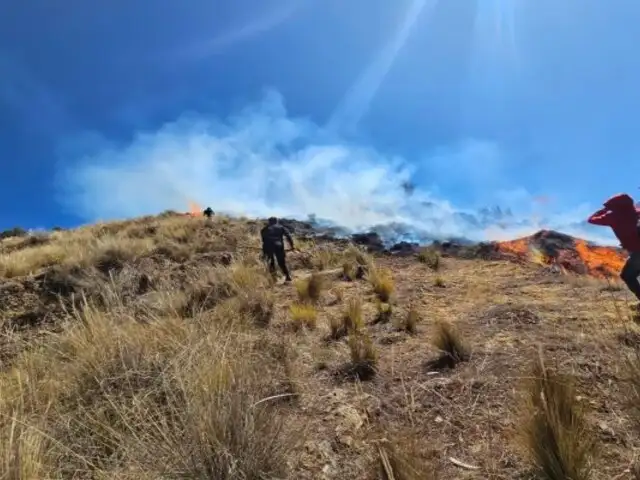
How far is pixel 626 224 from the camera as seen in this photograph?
584 centimetres

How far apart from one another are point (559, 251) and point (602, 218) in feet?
72.5

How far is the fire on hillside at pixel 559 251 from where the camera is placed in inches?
858

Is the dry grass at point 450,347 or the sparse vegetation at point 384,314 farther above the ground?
the sparse vegetation at point 384,314

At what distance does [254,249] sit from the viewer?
18.4 metres

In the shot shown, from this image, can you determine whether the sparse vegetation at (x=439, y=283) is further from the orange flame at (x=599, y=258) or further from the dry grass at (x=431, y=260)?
the orange flame at (x=599, y=258)

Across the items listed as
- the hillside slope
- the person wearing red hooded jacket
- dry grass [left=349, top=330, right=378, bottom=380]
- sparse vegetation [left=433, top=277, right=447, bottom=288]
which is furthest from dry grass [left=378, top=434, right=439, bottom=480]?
sparse vegetation [left=433, top=277, right=447, bottom=288]

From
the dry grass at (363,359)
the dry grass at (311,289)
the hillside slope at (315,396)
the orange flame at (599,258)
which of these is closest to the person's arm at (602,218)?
the hillside slope at (315,396)

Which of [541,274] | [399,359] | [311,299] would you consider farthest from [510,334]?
[541,274]

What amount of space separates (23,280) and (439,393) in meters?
13.0

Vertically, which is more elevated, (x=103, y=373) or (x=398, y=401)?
(x=103, y=373)

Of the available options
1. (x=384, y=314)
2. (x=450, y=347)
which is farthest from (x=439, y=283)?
(x=450, y=347)

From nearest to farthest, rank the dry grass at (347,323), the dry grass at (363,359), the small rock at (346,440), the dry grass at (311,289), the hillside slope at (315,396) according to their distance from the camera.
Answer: the hillside slope at (315,396)
the small rock at (346,440)
the dry grass at (363,359)
the dry grass at (347,323)
the dry grass at (311,289)

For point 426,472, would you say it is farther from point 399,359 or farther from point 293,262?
point 293,262

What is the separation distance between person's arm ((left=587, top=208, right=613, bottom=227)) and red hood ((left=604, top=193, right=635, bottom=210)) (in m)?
0.10
